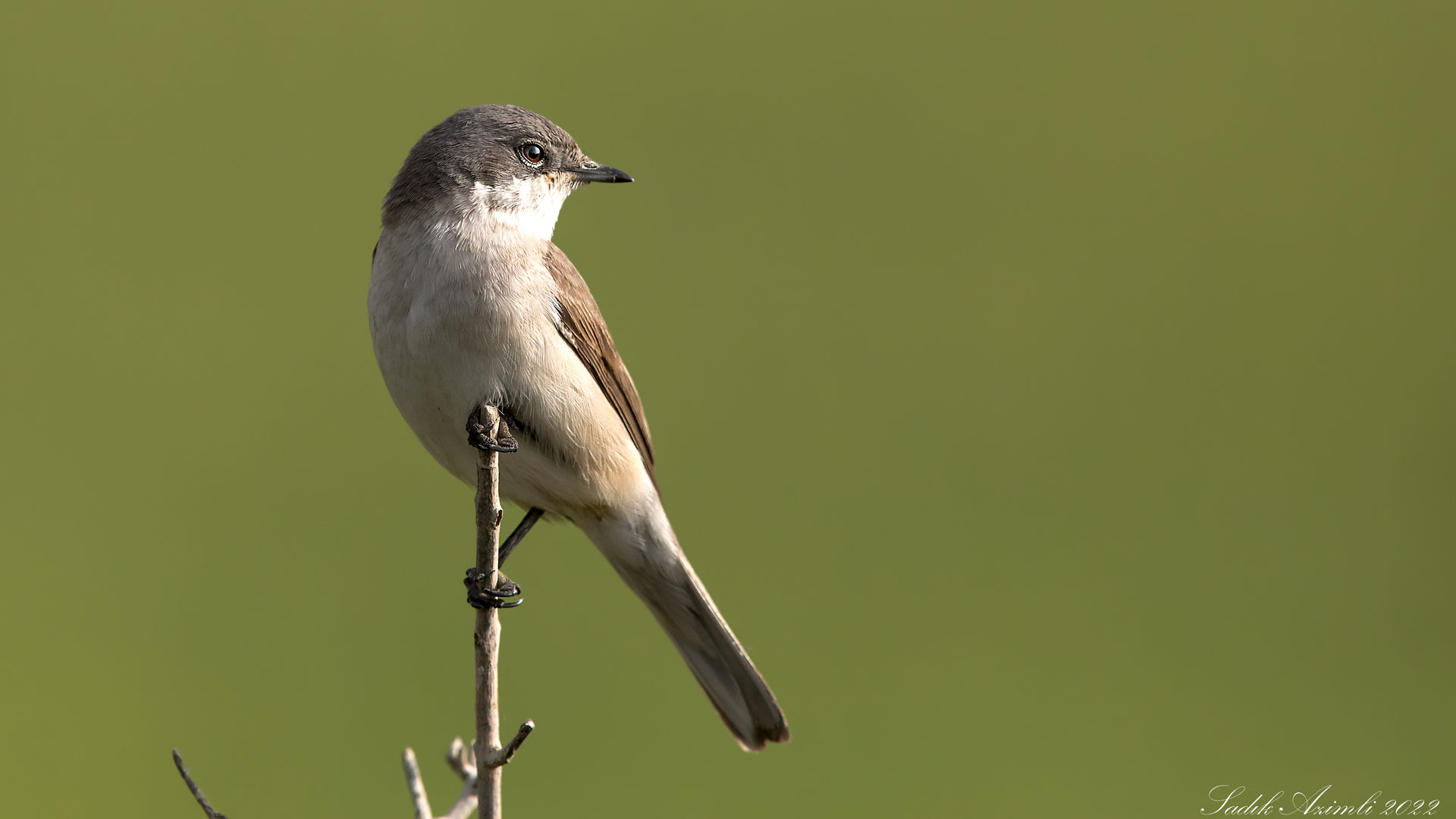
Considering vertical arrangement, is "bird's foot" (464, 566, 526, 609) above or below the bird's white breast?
below

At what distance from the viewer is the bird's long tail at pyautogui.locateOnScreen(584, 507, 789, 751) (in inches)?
154

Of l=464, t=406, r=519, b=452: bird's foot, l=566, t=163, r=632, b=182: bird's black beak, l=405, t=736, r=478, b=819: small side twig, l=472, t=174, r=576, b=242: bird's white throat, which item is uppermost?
l=566, t=163, r=632, b=182: bird's black beak

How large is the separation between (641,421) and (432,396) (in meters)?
0.85

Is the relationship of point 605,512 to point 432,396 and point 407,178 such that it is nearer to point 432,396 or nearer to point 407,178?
point 432,396

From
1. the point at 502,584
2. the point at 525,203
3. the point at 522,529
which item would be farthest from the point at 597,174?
the point at 502,584

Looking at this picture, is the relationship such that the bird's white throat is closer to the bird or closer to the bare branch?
the bird

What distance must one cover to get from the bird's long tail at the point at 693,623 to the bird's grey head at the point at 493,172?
106 centimetres

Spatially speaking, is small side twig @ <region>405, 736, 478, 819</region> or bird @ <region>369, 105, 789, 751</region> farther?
bird @ <region>369, 105, 789, 751</region>

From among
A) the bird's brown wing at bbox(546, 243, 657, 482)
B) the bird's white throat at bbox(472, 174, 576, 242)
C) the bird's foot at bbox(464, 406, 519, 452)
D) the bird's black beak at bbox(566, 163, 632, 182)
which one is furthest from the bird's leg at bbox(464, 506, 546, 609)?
the bird's black beak at bbox(566, 163, 632, 182)

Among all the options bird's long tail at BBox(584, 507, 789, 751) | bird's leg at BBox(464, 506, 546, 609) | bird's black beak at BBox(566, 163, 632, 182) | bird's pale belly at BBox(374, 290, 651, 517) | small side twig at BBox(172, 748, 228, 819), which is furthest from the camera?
bird's black beak at BBox(566, 163, 632, 182)

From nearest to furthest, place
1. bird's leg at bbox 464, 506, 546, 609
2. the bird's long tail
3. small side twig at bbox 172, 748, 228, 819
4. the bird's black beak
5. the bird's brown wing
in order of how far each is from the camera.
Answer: small side twig at bbox 172, 748, 228, 819
bird's leg at bbox 464, 506, 546, 609
the bird's brown wing
the bird's long tail
the bird's black beak

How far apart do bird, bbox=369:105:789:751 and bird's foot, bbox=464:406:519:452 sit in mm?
74

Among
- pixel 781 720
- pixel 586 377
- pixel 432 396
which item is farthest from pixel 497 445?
pixel 781 720

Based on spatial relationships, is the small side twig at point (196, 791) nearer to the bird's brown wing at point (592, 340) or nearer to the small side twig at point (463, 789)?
the small side twig at point (463, 789)
